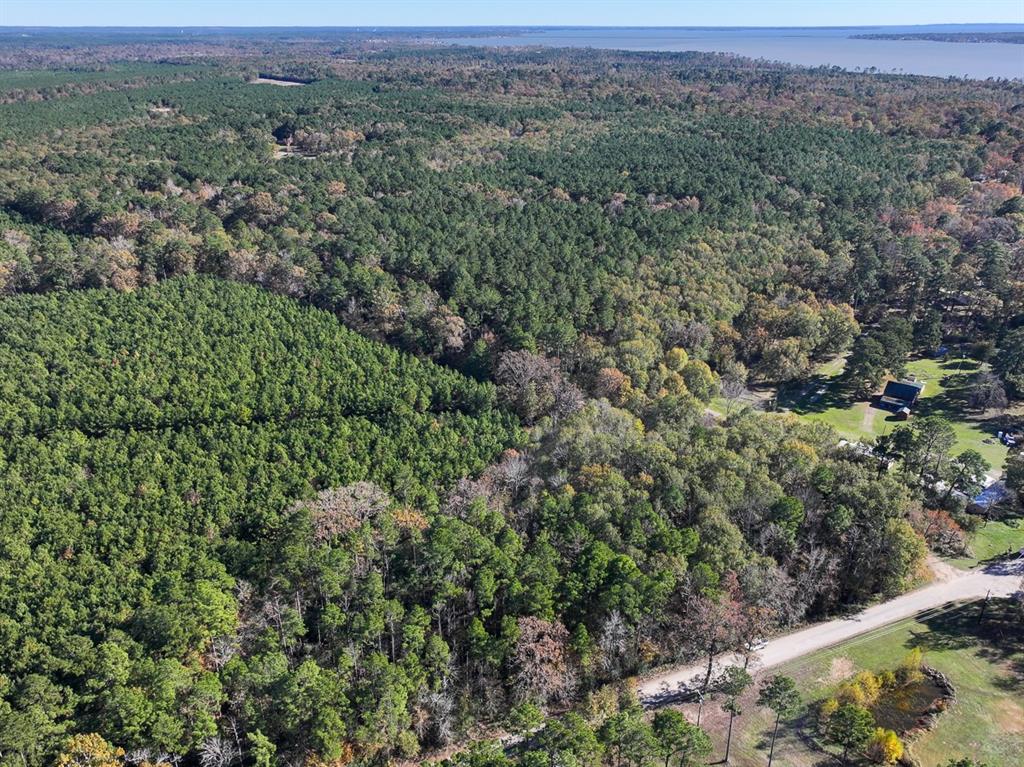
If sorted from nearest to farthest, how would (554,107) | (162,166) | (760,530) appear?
(760,530) < (162,166) < (554,107)

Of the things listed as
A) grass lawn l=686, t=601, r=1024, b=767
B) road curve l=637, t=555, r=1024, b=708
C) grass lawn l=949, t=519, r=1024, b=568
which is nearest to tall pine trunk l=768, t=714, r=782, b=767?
grass lawn l=686, t=601, r=1024, b=767

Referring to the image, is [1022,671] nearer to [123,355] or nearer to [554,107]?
[123,355]

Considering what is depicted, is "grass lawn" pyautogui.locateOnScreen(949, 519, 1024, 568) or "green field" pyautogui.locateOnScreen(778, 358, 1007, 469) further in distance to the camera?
"green field" pyautogui.locateOnScreen(778, 358, 1007, 469)

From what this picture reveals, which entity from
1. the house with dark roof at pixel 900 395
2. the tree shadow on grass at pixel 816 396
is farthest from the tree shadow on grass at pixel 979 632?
the house with dark roof at pixel 900 395

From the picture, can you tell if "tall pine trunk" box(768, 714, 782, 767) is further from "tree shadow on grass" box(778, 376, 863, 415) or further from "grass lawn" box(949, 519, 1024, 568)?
"tree shadow on grass" box(778, 376, 863, 415)

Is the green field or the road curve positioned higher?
the green field

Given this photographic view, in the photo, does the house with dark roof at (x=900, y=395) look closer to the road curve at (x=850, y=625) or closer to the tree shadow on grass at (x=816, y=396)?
the tree shadow on grass at (x=816, y=396)

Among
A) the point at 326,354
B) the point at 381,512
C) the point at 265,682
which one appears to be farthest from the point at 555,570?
the point at 326,354
